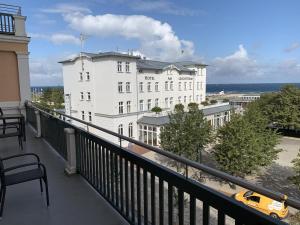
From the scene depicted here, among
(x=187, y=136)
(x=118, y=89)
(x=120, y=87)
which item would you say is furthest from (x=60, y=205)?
(x=120, y=87)

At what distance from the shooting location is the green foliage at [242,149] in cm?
1381

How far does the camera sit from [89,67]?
2384 cm

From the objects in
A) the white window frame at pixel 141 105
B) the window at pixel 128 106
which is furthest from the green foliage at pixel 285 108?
the window at pixel 128 106

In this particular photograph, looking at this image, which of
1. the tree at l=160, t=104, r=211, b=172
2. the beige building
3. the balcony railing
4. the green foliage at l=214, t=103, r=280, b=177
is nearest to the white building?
the tree at l=160, t=104, r=211, b=172

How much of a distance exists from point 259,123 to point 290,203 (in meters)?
18.1

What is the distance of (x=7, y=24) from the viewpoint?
26.9ft

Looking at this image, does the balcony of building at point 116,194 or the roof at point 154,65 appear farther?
the roof at point 154,65

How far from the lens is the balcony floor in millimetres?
2645

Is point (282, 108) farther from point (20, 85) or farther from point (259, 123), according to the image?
point (20, 85)

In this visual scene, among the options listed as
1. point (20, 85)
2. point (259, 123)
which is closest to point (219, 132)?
point (259, 123)

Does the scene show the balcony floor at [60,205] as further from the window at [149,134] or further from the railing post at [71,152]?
the window at [149,134]

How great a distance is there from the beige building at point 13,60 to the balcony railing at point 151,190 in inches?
203

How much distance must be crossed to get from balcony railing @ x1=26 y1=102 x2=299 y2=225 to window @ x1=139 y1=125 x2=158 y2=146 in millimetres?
18973

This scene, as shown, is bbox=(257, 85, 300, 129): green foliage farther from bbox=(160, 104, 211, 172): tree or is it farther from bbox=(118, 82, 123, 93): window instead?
bbox=(118, 82, 123, 93): window
